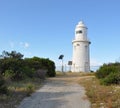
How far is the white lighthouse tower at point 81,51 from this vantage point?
167 ft

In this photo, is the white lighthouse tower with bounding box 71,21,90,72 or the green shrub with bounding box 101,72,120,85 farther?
the white lighthouse tower with bounding box 71,21,90,72

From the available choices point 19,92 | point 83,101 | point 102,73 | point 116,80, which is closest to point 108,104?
point 83,101

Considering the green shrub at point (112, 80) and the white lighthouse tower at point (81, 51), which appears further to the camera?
the white lighthouse tower at point (81, 51)

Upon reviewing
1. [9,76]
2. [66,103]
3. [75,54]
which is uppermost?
[75,54]

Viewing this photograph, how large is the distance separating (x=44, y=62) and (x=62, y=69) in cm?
1460

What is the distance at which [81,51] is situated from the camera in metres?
50.8

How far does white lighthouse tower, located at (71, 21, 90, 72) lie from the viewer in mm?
50812

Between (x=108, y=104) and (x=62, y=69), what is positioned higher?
(x=62, y=69)

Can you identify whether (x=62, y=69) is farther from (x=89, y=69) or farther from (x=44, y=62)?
(x=44, y=62)

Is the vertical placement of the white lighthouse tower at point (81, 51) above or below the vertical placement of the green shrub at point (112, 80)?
above

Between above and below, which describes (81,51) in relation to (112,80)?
above

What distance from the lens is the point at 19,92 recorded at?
1767cm

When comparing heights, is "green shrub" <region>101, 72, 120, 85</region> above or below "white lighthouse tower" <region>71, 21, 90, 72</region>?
below

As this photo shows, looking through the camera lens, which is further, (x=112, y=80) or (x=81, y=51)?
(x=81, y=51)
